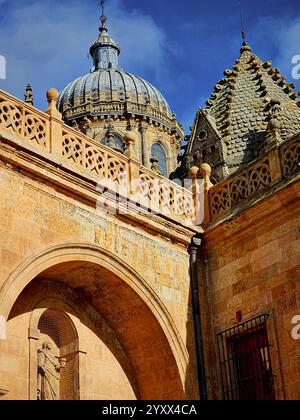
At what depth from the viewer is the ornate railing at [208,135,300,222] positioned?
13.4m

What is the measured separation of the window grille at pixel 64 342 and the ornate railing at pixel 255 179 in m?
3.29

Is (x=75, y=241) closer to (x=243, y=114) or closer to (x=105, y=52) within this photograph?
(x=243, y=114)

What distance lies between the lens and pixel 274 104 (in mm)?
20531

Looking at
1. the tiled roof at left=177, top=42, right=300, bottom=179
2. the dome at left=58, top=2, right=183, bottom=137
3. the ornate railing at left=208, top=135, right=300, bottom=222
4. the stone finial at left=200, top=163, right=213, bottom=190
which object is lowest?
the ornate railing at left=208, top=135, right=300, bottom=222

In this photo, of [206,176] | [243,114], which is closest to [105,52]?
[243,114]

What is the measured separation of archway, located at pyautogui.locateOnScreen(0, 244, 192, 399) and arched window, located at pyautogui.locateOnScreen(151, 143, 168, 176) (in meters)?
16.6

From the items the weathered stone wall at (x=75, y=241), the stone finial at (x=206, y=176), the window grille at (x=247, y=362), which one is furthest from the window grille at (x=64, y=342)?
the stone finial at (x=206, y=176)

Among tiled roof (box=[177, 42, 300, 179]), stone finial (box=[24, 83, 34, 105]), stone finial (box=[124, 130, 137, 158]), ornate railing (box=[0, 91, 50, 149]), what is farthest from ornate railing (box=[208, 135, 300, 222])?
stone finial (box=[24, 83, 34, 105])

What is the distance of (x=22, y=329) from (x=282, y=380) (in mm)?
3931

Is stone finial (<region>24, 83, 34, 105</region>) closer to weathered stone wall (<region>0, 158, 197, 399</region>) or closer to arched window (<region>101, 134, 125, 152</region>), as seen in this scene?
arched window (<region>101, 134, 125, 152</region>)

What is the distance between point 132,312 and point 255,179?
307 cm

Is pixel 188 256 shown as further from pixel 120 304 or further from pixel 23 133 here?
pixel 23 133

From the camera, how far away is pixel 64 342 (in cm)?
1297
